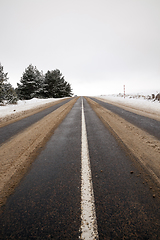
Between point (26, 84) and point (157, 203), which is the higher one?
point (26, 84)

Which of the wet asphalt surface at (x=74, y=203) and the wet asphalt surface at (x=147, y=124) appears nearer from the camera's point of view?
the wet asphalt surface at (x=74, y=203)

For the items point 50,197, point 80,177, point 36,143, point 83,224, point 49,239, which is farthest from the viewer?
point 36,143

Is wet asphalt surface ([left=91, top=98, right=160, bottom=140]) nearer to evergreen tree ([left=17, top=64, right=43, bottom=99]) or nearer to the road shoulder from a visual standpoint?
the road shoulder

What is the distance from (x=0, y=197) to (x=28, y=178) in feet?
1.45

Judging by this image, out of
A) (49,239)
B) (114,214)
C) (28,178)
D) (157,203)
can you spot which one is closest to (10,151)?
(28,178)

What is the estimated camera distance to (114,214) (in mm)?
1297

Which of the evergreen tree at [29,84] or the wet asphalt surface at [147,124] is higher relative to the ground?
the evergreen tree at [29,84]

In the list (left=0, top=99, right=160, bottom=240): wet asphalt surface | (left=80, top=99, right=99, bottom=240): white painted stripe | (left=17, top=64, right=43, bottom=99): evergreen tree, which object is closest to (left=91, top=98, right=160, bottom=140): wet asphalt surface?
(left=0, top=99, right=160, bottom=240): wet asphalt surface

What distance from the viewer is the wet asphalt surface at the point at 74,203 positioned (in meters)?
1.15

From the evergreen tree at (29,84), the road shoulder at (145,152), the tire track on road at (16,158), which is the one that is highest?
the evergreen tree at (29,84)

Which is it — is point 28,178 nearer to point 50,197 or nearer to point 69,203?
point 50,197

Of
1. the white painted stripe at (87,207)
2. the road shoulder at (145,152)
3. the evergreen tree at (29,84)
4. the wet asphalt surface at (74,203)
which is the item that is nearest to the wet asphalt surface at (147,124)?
the road shoulder at (145,152)

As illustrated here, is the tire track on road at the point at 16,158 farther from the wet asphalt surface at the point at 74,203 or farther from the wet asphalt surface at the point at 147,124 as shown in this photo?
the wet asphalt surface at the point at 147,124

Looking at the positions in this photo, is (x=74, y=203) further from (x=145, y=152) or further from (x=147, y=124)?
(x=147, y=124)
